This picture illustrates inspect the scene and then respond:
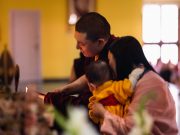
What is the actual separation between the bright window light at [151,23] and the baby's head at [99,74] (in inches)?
474

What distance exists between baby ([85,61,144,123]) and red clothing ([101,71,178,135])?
4cm

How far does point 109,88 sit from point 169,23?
12663mm

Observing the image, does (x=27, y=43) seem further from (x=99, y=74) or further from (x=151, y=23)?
(x=99, y=74)

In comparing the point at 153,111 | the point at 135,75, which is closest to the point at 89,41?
the point at 135,75

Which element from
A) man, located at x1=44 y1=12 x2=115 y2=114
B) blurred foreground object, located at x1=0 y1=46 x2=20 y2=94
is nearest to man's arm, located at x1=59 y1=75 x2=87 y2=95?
man, located at x1=44 y1=12 x2=115 y2=114

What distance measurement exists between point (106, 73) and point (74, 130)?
104 centimetres

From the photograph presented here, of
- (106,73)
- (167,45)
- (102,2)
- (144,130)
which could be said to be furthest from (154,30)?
(144,130)

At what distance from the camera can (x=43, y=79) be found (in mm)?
12289

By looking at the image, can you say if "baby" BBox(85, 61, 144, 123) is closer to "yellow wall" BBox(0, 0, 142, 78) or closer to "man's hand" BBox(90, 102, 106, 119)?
"man's hand" BBox(90, 102, 106, 119)

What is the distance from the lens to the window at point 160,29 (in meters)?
13.9

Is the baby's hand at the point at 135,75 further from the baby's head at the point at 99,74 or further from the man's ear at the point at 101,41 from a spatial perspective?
the man's ear at the point at 101,41

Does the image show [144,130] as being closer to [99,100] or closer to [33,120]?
[33,120]

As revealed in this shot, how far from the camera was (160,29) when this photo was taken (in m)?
14.0

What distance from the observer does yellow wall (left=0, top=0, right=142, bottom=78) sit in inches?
474
